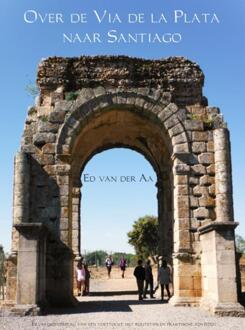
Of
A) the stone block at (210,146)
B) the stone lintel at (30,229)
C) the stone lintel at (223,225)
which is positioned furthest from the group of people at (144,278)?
the stone lintel at (30,229)

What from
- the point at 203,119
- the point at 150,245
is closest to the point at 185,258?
the point at 203,119

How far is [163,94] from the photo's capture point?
42.1 feet

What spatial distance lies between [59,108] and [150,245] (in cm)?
3435

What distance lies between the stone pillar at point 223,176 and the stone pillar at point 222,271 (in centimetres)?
→ 137

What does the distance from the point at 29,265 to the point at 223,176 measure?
514 centimetres

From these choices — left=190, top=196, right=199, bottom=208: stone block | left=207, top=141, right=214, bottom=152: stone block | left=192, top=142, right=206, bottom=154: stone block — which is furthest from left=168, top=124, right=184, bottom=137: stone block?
left=190, top=196, right=199, bottom=208: stone block

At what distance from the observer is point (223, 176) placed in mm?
11930

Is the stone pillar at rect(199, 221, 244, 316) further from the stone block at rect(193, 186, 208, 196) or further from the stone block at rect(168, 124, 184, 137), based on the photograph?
the stone block at rect(168, 124, 184, 137)

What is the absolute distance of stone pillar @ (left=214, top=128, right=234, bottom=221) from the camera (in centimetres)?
1177

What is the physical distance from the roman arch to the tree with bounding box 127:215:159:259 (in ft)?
104

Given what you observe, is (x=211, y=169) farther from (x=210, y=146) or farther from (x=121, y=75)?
(x=121, y=75)

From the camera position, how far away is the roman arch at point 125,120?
1016 centimetres

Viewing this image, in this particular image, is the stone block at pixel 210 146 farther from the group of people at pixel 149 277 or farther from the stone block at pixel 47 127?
the stone block at pixel 47 127

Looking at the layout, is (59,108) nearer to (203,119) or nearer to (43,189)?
(43,189)
